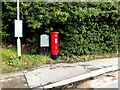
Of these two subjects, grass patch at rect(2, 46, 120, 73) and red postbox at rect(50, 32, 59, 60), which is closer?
grass patch at rect(2, 46, 120, 73)

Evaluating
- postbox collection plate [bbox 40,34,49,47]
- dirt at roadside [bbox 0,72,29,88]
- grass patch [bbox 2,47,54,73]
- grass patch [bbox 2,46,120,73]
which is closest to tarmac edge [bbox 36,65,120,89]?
dirt at roadside [bbox 0,72,29,88]

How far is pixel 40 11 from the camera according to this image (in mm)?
5641

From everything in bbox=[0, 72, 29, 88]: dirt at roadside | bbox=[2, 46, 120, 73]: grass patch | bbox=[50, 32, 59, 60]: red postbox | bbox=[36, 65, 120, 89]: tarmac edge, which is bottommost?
bbox=[0, 72, 29, 88]: dirt at roadside

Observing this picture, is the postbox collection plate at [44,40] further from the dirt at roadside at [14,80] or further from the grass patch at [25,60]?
the dirt at roadside at [14,80]

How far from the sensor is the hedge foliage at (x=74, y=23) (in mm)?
5777

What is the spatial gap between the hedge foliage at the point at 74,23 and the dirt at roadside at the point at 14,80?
7.97 feet

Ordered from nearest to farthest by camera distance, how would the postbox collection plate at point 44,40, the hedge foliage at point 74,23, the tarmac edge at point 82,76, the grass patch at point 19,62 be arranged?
the tarmac edge at point 82,76 < the grass patch at point 19,62 < the hedge foliage at point 74,23 < the postbox collection plate at point 44,40

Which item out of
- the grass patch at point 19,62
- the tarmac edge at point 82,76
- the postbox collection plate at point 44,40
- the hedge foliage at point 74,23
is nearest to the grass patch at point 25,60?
the grass patch at point 19,62

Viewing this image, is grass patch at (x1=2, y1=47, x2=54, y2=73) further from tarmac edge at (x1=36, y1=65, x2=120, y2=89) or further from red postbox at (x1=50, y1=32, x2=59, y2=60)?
tarmac edge at (x1=36, y1=65, x2=120, y2=89)

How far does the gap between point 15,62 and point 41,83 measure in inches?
88.9

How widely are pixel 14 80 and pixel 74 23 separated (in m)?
4.20

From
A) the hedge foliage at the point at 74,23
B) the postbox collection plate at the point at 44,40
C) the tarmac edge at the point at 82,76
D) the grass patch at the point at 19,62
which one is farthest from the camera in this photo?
the postbox collection plate at the point at 44,40

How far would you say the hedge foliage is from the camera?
5.78 metres

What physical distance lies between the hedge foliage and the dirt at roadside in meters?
2.43
